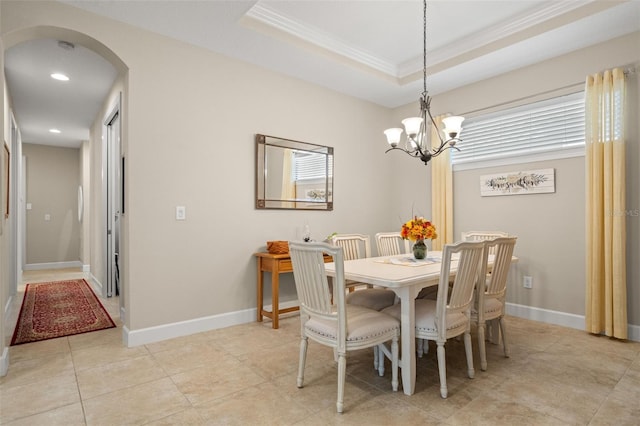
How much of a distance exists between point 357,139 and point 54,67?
3.57m

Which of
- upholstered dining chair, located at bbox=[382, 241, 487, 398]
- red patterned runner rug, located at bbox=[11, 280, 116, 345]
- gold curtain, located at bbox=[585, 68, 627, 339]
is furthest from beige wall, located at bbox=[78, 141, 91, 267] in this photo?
gold curtain, located at bbox=[585, 68, 627, 339]

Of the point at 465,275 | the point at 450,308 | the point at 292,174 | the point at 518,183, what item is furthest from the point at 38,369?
the point at 518,183

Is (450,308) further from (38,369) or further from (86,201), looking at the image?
(86,201)

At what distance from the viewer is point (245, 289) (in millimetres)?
3691

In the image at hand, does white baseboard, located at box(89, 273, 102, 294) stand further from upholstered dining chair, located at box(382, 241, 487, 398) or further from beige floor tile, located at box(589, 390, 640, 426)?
beige floor tile, located at box(589, 390, 640, 426)

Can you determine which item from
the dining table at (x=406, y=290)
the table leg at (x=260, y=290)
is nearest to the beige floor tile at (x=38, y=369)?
the table leg at (x=260, y=290)

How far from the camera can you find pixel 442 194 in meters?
4.45

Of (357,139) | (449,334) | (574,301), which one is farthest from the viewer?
(357,139)

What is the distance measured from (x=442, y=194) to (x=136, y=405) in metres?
3.78

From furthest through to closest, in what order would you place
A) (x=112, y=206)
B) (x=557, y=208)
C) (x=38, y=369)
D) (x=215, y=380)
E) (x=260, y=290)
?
(x=112, y=206), (x=260, y=290), (x=557, y=208), (x=38, y=369), (x=215, y=380)

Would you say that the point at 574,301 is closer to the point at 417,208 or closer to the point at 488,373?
the point at 488,373

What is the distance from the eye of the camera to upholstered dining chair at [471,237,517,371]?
2488mm

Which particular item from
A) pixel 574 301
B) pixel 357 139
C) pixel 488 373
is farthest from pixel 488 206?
pixel 488 373

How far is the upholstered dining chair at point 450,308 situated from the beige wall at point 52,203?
8.33 m
